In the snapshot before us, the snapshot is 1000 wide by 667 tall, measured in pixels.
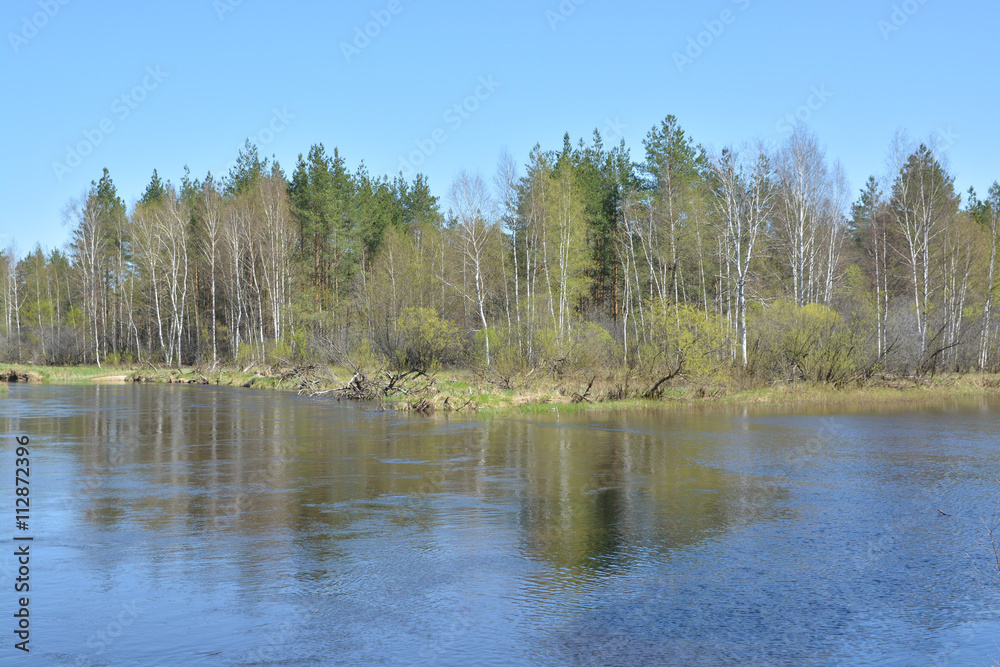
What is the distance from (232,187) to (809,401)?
54.8 meters

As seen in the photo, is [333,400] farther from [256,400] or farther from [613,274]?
[613,274]

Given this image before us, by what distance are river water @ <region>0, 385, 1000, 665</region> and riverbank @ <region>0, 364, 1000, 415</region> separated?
823 cm

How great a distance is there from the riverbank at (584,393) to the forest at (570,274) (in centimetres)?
83

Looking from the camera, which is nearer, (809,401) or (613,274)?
(809,401)

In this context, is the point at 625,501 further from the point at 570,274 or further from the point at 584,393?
the point at 570,274

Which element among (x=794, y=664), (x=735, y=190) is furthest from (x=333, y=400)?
(x=794, y=664)

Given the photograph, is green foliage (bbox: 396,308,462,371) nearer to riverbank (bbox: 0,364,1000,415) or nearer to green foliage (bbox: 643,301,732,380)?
riverbank (bbox: 0,364,1000,415)

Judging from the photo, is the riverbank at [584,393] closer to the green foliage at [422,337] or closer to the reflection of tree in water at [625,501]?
the green foliage at [422,337]

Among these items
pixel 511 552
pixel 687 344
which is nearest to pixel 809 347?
pixel 687 344

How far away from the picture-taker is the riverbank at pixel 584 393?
28594mm

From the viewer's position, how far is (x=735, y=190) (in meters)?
41.8

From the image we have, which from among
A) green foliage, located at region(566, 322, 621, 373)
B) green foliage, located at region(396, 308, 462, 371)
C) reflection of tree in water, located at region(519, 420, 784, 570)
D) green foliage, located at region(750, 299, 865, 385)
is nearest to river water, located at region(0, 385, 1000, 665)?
reflection of tree in water, located at region(519, 420, 784, 570)

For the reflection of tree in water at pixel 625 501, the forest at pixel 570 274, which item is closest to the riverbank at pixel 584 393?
the forest at pixel 570 274

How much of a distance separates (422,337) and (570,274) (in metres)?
10.1
